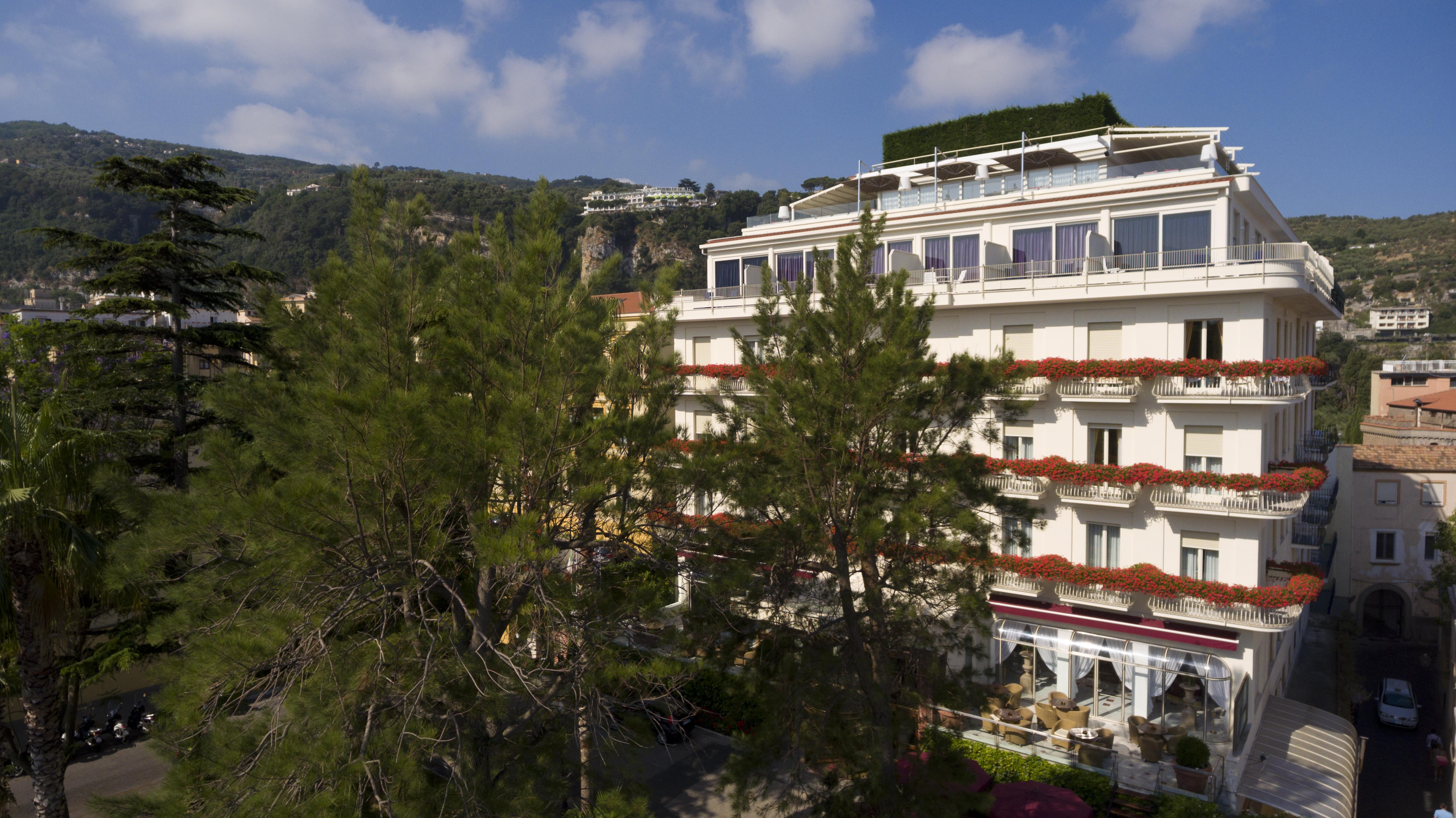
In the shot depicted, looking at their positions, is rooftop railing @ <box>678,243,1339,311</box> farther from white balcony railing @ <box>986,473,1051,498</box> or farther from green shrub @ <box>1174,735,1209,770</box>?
green shrub @ <box>1174,735,1209,770</box>

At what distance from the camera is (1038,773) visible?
677 inches

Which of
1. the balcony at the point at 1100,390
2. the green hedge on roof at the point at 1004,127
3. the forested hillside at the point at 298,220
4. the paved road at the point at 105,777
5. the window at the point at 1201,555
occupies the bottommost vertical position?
the paved road at the point at 105,777

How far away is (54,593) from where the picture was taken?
11.2 metres

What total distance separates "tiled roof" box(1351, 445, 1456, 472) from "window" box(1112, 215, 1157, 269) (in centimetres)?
2287

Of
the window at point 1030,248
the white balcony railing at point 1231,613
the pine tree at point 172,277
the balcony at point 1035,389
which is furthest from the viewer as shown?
the window at point 1030,248

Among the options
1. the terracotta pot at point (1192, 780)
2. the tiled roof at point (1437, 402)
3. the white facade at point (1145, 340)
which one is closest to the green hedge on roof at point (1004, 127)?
the white facade at point (1145, 340)

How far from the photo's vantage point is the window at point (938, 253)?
79.4 feet

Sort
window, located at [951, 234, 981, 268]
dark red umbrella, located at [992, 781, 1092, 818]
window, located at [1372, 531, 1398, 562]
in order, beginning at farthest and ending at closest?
window, located at [1372, 531, 1398, 562] → window, located at [951, 234, 981, 268] → dark red umbrella, located at [992, 781, 1092, 818]

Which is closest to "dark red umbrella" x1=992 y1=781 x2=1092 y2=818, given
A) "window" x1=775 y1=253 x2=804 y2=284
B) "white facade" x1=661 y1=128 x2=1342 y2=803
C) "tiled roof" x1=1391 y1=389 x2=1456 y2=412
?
"white facade" x1=661 y1=128 x2=1342 y2=803

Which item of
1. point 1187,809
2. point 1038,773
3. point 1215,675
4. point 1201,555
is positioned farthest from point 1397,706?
point 1187,809

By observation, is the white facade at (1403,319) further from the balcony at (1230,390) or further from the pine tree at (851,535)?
the pine tree at (851,535)

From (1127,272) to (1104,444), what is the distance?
4.48 meters

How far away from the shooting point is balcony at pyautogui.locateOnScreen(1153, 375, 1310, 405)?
59.4 ft

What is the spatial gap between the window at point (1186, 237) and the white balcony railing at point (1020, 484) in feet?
20.9
